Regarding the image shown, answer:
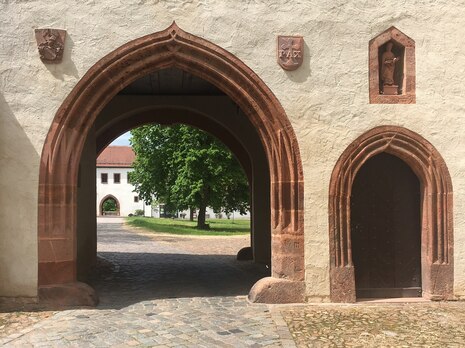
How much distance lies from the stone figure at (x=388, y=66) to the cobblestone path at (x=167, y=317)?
12.8ft

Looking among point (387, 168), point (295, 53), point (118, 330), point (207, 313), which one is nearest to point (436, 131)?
point (387, 168)

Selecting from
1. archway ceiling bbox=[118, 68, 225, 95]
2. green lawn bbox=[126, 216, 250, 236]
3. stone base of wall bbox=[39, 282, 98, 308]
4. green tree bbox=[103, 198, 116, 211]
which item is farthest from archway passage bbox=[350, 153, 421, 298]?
green tree bbox=[103, 198, 116, 211]

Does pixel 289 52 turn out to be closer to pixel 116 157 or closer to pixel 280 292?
pixel 280 292

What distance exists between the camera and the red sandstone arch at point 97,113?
7188mm

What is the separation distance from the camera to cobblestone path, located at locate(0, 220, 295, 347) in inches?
219

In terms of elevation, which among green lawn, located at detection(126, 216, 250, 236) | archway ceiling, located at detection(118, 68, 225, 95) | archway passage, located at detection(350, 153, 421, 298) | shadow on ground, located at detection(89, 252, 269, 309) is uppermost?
archway ceiling, located at detection(118, 68, 225, 95)

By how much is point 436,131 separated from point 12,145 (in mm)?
6245

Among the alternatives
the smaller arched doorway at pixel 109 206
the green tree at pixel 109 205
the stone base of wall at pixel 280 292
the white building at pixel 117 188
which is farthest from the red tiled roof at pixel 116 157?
the stone base of wall at pixel 280 292

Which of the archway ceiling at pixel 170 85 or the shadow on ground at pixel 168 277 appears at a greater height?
the archway ceiling at pixel 170 85

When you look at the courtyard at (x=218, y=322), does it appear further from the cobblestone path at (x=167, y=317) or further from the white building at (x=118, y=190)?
the white building at (x=118, y=190)

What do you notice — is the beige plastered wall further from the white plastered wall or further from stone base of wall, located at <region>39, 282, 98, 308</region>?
the white plastered wall

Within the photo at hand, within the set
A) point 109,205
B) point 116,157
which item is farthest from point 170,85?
point 109,205

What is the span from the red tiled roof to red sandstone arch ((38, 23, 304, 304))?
5589 centimetres

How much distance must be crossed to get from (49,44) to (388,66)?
503cm
